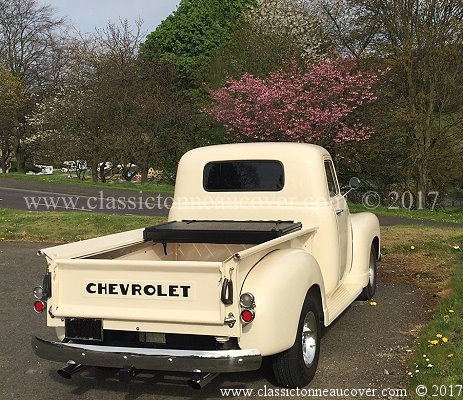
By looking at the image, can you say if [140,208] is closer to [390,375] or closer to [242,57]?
[242,57]

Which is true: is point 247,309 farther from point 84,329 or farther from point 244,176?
point 244,176

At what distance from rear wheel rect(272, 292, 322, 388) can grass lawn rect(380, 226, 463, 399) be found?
0.75m

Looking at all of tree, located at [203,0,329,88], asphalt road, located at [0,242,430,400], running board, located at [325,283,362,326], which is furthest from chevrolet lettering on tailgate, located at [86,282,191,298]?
tree, located at [203,0,329,88]

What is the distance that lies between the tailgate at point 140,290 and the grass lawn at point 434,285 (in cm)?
166

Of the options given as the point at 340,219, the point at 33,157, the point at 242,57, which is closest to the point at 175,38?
the point at 242,57

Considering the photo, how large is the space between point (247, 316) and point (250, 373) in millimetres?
1062

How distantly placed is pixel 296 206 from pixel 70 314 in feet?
8.62

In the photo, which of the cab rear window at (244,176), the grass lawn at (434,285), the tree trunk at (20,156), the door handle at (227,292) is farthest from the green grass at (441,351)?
the tree trunk at (20,156)

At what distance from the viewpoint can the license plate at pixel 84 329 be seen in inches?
156

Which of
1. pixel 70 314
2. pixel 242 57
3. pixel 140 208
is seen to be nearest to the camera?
pixel 70 314

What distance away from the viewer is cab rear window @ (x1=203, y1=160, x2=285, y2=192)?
19.2ft

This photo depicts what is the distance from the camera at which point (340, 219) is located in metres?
5.96

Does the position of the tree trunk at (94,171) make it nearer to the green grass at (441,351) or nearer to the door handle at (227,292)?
the green grass at (441,351)

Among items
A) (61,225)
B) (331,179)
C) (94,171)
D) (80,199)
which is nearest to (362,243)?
(331,179)
